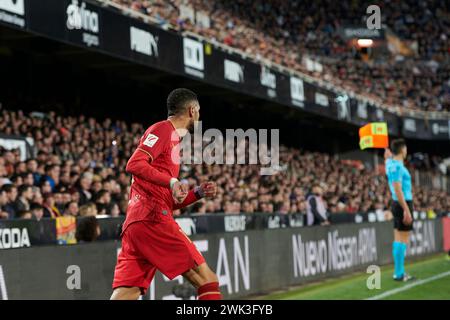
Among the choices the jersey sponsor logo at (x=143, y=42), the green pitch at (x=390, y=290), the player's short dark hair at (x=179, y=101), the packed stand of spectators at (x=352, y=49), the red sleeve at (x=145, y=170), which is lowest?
Result: the green pitch at (x=390, y=290)

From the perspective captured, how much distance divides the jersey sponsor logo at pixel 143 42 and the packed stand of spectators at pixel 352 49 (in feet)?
24.7

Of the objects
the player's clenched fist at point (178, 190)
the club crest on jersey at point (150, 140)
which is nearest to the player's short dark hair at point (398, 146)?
the club crest on jersey at point (150, 140)

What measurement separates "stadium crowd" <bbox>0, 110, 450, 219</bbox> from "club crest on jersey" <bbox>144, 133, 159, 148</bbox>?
4.36 metres

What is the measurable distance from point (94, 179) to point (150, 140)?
25.0 feet

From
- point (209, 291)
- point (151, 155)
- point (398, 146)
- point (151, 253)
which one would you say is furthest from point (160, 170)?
point (398, 146)

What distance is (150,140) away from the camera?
5.12 m

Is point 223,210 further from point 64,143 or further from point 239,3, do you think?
point 239,3

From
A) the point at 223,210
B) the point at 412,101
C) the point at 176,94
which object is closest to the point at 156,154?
the point at 176,94

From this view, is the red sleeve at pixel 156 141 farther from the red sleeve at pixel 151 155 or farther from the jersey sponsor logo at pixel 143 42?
the jersey sponsor logo at pixel 143 42

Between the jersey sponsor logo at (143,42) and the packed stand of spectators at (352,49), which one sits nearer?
the jersey sponsor logo at (143,42)

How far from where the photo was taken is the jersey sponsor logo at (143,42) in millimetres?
16531

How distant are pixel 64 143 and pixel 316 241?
4929 millimetres

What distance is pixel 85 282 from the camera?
8.14 metres
